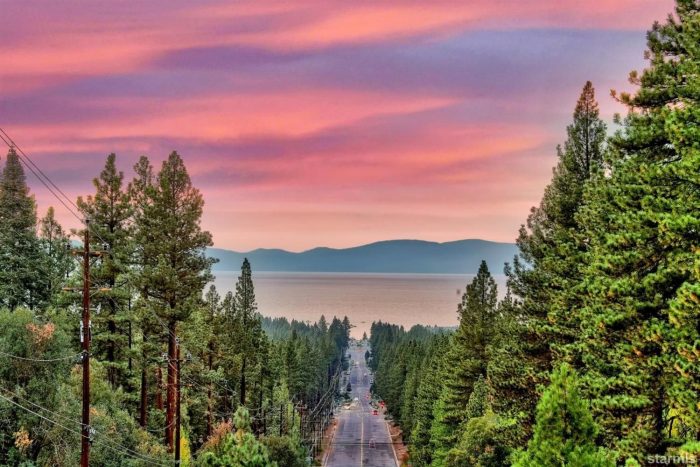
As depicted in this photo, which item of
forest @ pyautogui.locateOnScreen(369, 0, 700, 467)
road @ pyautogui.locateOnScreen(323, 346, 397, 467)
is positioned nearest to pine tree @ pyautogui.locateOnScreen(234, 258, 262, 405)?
forest @ pyautogui.locateOnScreen(369, 0, 700, 467)

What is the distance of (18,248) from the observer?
3691 centimetres

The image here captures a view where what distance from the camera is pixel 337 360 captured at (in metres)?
168

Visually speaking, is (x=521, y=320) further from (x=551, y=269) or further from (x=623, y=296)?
(x=623, y=296)

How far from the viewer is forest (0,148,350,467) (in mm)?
17922

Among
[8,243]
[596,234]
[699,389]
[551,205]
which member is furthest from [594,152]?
[8,243]

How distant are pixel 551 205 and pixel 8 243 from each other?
35691 mm

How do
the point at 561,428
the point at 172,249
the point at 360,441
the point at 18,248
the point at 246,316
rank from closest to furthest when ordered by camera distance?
the point at 561,428
the point at 172,249
the point at 18,248
the point at 246,316
the point at 360,441

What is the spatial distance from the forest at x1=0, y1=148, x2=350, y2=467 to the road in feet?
75.1

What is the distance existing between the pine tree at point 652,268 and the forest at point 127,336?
11.5m

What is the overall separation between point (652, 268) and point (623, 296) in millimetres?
1342

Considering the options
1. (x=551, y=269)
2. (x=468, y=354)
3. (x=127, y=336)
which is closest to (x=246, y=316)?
(x=127, y=336)

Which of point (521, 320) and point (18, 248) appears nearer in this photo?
point (521, 320)

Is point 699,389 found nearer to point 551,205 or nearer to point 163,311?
point 551,205

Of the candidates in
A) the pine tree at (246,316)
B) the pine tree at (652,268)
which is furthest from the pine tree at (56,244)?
the pine tree at (652,268)
